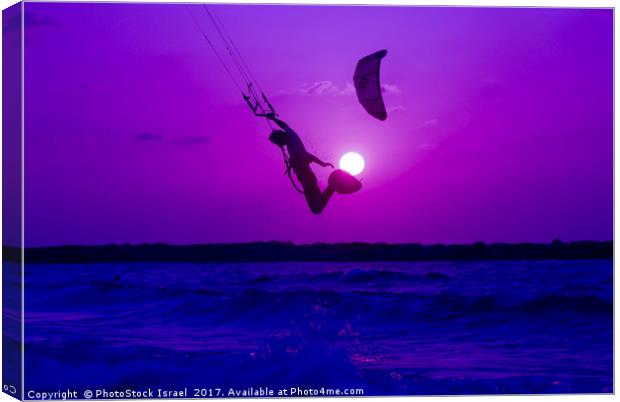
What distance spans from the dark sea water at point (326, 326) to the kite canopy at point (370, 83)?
1312 millimetres

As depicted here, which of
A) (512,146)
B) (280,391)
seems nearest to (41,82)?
(280,391)

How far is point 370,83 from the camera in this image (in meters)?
8.73

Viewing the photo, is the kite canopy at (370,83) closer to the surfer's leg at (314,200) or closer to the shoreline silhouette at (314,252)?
the surfer's leg at (314,200)

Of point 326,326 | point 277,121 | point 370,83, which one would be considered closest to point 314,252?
point 326,326

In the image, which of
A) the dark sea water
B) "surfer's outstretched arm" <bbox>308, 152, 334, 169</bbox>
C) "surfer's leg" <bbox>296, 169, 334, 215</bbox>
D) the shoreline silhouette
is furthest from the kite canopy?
the dark sea water

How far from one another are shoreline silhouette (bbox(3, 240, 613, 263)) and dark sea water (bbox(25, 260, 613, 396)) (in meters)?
0.08

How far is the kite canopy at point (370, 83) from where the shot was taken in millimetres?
8727

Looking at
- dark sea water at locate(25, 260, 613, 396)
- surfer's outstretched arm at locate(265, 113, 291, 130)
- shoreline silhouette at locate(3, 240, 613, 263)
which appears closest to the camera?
dark sea water at locate(25, 260, 613, 396)

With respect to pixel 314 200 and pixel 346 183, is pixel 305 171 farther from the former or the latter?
pixel 346 183

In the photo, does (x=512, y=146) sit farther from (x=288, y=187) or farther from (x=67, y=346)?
(x=67, y=346)

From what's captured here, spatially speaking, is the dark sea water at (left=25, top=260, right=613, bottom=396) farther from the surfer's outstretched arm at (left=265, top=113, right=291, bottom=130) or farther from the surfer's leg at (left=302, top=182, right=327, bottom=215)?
the surfer's outstretched arm at (left=265, top=113, right=291, bottom=130)

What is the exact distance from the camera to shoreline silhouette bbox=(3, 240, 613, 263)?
8.70m

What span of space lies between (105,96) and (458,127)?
9.75 feet

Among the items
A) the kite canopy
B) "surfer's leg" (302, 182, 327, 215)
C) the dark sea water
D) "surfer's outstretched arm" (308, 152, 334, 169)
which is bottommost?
the dark sea water
